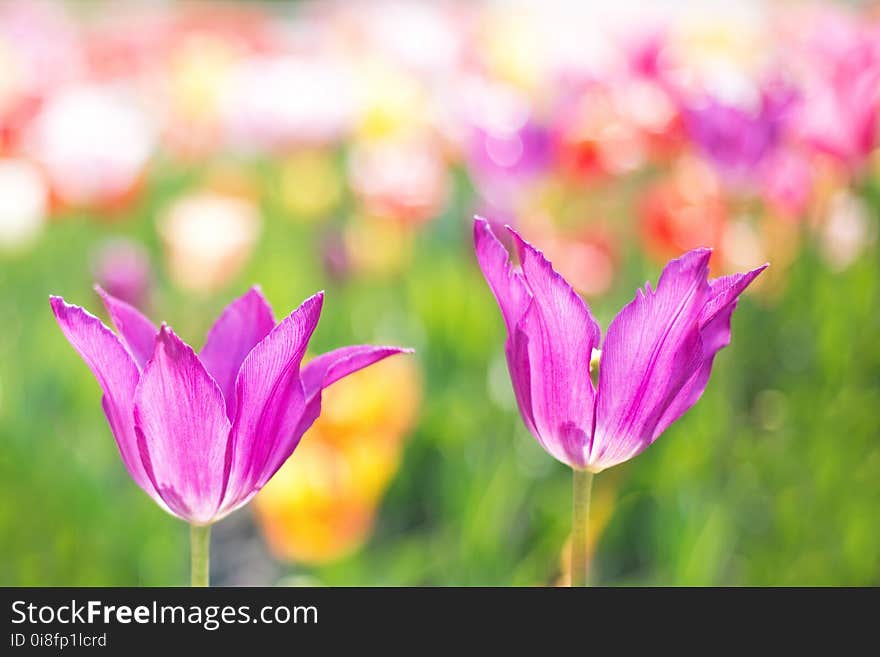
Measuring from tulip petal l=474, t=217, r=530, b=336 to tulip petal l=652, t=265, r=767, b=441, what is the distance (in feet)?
0.25

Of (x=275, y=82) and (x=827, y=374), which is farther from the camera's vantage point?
(x=275, y=82)

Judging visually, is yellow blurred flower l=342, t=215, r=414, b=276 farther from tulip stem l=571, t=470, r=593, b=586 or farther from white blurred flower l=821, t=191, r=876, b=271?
tulip stem l=571, t=470, r=593, b=586

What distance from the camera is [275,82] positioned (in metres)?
1.96

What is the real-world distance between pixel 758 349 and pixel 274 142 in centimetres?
96

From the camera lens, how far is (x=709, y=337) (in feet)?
1.49

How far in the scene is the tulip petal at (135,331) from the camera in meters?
0.46

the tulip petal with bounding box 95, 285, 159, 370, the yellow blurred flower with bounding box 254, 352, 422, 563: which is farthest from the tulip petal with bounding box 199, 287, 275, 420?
the yellow blurred flower with bounding box 254, 352, 422, 563

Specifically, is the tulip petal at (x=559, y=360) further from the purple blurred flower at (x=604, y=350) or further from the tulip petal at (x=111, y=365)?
the tulip petal at (x=111, y=365)

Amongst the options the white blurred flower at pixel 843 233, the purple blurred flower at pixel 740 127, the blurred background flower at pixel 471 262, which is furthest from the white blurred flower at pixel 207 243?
the white blurred flower at pixel 843 233

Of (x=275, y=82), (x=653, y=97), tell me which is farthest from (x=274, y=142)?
(x=653, y=97)

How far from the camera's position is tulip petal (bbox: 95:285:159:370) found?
46 cm

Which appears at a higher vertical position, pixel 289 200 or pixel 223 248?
pixel 289 200
